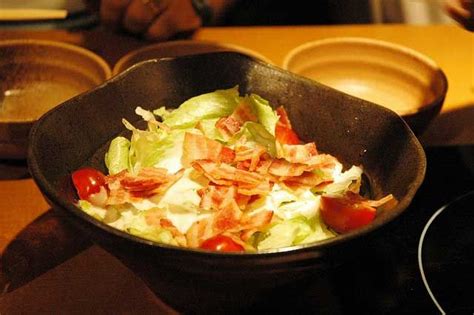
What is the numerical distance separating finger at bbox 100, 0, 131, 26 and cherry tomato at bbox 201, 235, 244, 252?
126cm

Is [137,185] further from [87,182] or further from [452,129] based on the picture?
[452,129]

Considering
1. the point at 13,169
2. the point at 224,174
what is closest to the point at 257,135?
the point at 224,174

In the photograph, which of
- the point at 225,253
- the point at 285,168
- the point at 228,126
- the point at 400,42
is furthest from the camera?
the point at 400,42

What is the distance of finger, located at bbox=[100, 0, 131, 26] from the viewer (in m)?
1.98

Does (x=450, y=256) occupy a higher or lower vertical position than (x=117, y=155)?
lower

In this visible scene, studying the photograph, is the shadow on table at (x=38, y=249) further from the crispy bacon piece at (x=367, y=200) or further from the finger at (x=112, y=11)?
the finger at (x=112, y=11)

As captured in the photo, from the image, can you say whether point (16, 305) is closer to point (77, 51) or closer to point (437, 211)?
point (77, 51)

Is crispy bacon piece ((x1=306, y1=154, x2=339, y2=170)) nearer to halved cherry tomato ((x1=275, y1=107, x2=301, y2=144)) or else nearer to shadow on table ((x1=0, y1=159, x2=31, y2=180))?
halved cherry tomato ((x1=275, y1=107, x2=301, y2=144))

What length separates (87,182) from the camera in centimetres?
107

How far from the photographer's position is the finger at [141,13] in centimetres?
197

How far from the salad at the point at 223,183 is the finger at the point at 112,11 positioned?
2.69 feet

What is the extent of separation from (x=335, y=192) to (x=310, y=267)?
0.30 meters

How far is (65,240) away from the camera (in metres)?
1.25

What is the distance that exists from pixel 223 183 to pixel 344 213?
0.22 metres
